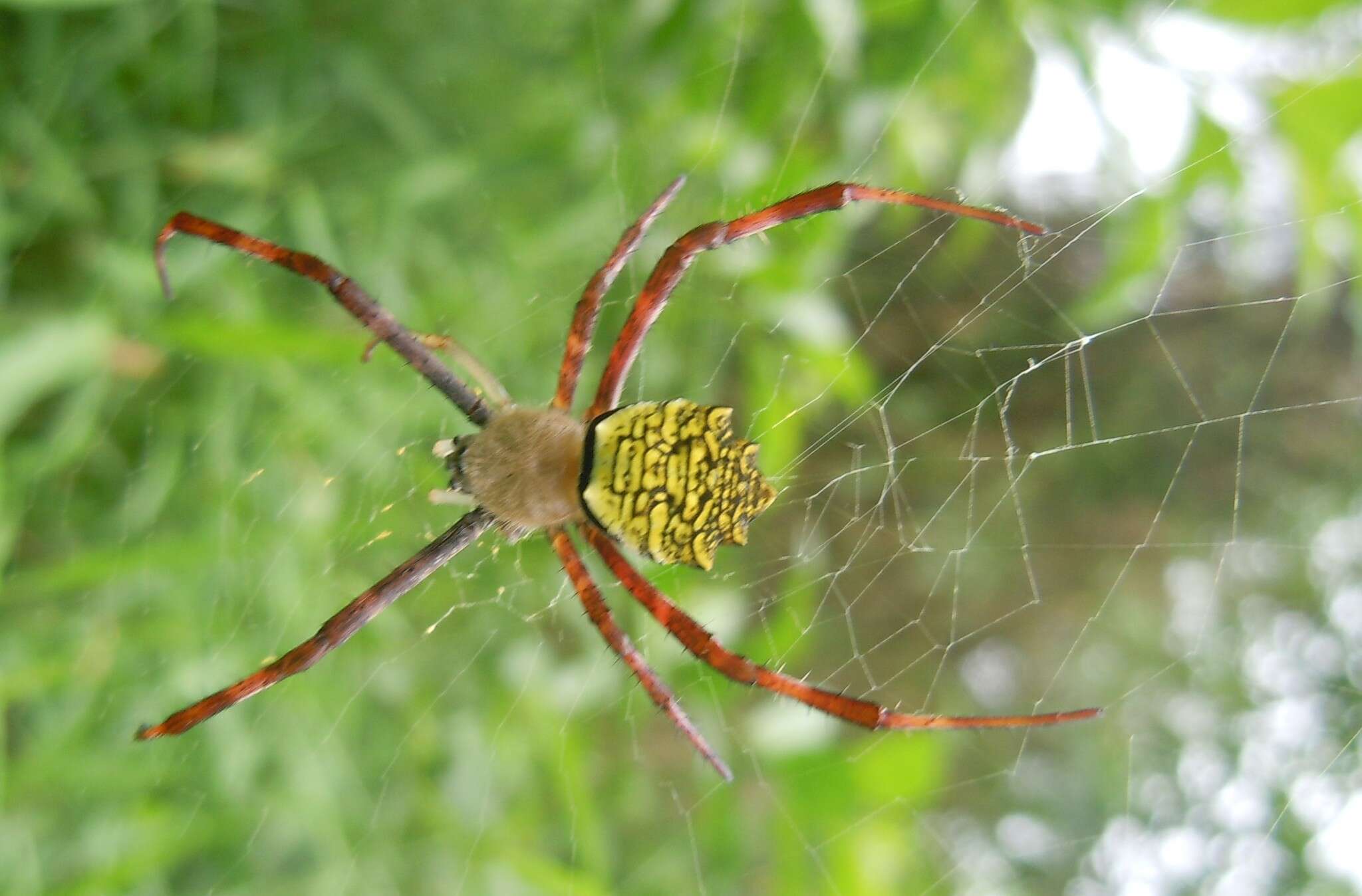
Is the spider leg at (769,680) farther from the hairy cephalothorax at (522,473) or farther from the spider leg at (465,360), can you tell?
the spider leg at (465,360)

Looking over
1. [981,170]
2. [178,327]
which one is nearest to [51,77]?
[178,327]

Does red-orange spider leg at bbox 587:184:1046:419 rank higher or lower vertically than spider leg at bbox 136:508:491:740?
higher

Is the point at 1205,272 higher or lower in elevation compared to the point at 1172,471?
higher

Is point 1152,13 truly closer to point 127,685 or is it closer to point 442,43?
point 442,43

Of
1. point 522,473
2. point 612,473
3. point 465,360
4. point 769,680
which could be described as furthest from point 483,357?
point 769,680

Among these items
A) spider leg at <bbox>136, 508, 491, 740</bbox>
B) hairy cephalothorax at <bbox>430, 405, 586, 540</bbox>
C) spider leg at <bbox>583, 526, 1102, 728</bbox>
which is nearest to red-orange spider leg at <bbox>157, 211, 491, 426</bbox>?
hairy cephalothorax at <bbox>430, 405, 586, 540</bbox>

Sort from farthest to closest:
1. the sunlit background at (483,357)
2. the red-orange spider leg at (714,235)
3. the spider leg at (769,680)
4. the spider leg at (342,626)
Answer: the sunlit background at (483,357), the spider leg at (342,626), the red-orange spider leg at (714,235), the spider leg at (769,680)

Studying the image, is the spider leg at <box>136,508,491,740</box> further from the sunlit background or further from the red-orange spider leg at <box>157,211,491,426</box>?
the red-orange spider leg at <box>157,211,491,426</box>

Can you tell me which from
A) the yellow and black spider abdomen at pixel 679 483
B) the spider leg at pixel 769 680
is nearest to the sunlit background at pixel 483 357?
the spider leg at pixel 769 680
